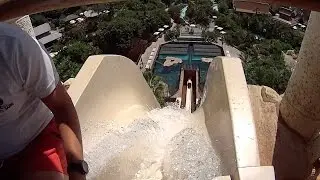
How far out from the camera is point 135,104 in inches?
98.7

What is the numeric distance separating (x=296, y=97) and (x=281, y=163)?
44cm

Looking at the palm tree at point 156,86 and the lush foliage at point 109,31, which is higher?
the palm tree at point 156,86

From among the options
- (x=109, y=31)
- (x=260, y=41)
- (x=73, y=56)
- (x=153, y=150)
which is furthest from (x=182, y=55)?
(x=153, y=150)

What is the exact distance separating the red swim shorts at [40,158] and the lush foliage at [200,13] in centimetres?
1174

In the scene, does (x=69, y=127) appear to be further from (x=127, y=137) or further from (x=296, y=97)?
(x=296, y=97)

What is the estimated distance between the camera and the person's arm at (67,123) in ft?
4.05

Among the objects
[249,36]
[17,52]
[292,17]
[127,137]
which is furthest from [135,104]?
[292,17]

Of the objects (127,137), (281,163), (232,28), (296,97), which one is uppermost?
(127,137)

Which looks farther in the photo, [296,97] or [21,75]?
[296,97]

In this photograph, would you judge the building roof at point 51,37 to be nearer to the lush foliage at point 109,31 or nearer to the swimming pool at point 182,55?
the lush foliage at point 109,31

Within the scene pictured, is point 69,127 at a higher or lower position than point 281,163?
higher

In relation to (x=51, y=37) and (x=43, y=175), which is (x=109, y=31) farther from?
(x=43, y=175)

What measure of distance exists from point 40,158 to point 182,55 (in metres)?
10.2

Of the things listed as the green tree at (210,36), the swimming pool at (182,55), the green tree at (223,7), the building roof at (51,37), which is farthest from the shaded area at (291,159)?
the green tree at (223,7)
